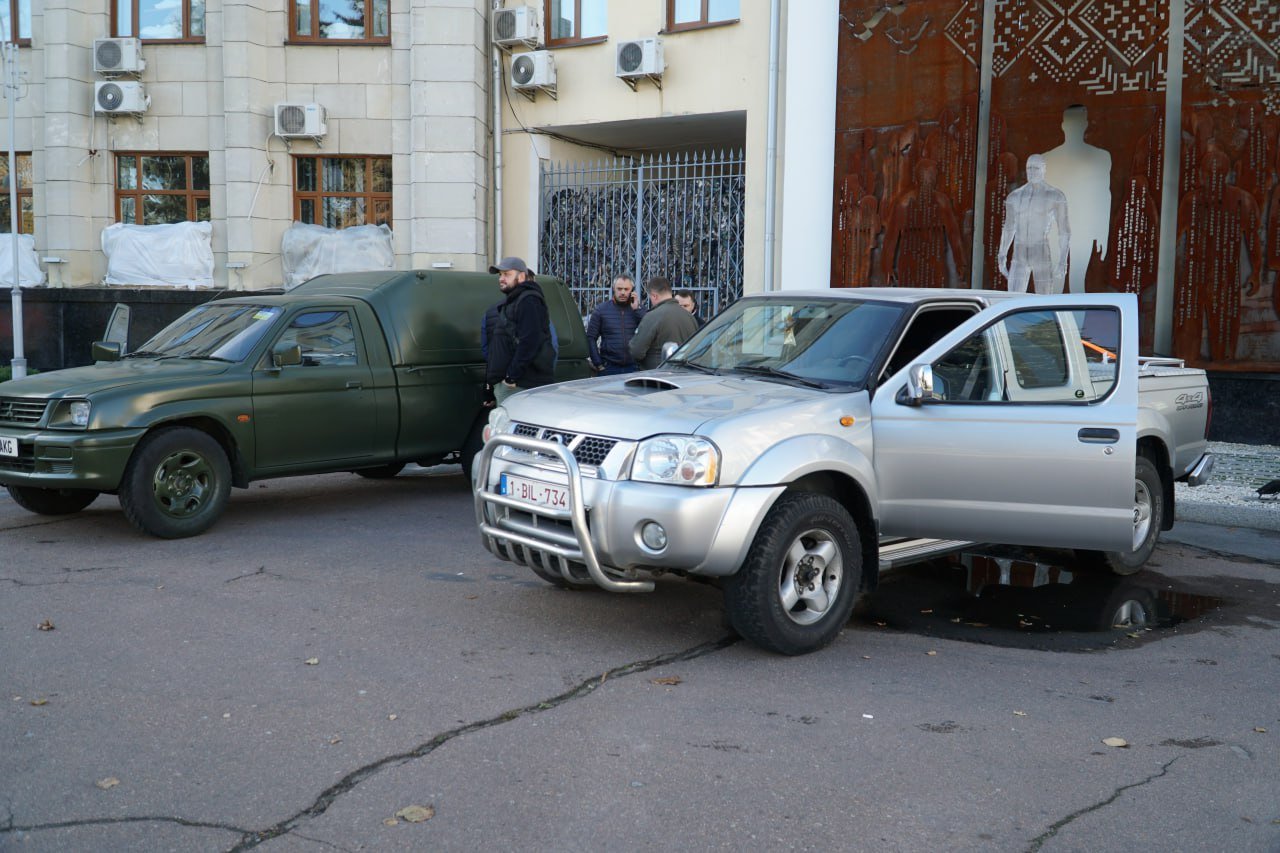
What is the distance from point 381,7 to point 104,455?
1280 cm

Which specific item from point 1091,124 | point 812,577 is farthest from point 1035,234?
point 812,577

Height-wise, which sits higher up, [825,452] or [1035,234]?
[1035,234]

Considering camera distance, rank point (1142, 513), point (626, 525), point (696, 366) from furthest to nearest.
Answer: point (1142, 513), point (696, 366), point (626, 525)

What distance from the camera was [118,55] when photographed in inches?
734

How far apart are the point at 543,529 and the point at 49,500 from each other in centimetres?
495

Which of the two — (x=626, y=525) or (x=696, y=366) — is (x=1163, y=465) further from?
(x=626, y=525)

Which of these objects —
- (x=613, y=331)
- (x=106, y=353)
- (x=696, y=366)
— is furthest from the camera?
(x=613, y=331)

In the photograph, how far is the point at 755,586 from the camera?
17.9 ft

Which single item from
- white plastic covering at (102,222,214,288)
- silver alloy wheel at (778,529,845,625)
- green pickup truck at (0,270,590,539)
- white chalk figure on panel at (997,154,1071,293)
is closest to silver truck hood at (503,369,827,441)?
silver alloy wheel at (778,529,845,625)

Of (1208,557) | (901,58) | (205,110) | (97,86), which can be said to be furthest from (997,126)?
(97,86)

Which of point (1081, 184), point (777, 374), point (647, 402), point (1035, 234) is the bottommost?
point (647, 402)

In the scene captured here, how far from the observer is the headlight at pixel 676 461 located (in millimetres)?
5344

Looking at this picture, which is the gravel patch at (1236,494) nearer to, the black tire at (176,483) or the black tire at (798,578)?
the black tire at (798,578)

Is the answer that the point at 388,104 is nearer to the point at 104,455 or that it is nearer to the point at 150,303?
the point at 150,303
